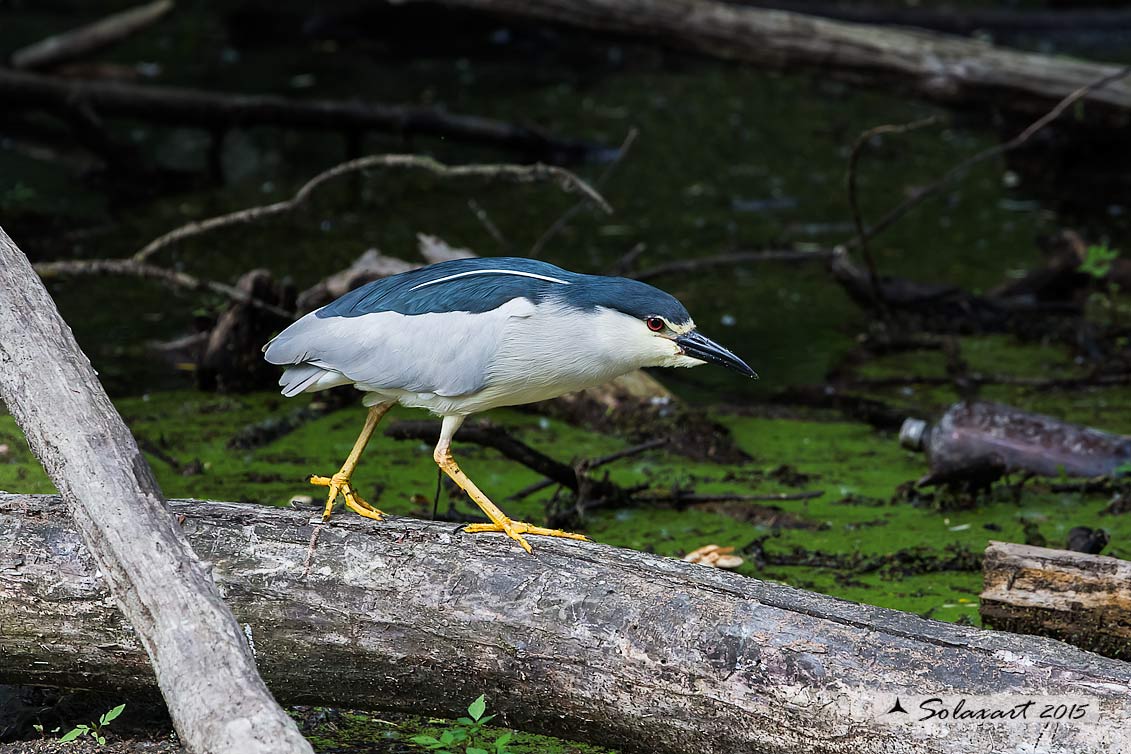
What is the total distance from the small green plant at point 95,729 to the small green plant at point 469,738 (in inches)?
28.2

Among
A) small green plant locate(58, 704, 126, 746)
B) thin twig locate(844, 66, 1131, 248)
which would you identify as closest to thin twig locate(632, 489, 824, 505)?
thin twig locate(844, 66, 1131, 248)

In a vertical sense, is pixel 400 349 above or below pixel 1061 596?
above

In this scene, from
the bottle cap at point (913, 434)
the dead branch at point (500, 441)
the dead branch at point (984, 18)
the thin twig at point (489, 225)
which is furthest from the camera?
the dead branch at point (984, 18)

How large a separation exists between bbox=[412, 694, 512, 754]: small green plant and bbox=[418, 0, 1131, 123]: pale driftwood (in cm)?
658

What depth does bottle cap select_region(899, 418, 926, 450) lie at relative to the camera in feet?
18.0

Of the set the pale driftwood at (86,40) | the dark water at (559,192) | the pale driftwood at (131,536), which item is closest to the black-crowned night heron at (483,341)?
the pale driftwood at (131,536)

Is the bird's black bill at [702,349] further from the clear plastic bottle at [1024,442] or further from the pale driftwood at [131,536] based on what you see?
the clear plastic bottle at [1024,442]

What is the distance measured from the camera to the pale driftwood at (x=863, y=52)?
855 cm

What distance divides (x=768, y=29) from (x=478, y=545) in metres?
6.43

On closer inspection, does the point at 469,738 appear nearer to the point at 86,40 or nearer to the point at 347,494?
the point at 347,494

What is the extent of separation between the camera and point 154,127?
40.3 feet

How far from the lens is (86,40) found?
37.6 feet

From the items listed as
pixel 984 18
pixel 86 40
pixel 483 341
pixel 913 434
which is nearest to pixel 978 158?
pixel 913 434

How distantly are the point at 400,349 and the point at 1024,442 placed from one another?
301 centimetres
